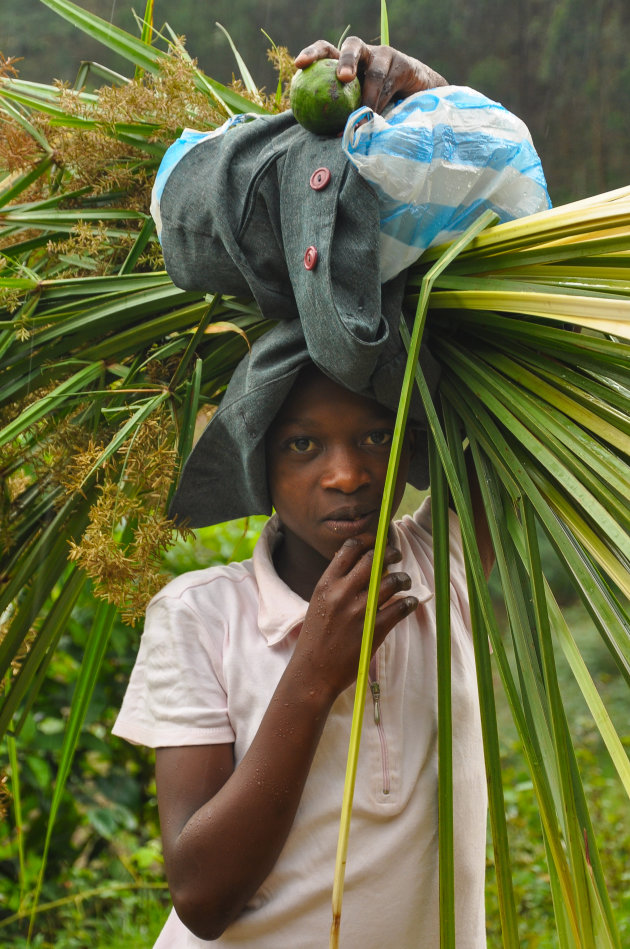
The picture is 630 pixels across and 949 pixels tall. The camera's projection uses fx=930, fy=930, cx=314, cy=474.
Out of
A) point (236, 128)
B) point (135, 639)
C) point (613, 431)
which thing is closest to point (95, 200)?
point (236, 128)

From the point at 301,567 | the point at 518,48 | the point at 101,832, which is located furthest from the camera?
the point at 518,48

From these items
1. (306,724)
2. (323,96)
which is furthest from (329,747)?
(323,96)

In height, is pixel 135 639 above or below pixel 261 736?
below

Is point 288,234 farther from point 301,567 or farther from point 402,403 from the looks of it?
point 301,567

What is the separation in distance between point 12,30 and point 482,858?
7.10 feet

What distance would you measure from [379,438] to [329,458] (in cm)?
6

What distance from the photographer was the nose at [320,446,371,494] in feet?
2.93

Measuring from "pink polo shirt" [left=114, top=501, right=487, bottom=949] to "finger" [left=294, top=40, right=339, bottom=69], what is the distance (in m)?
0.52

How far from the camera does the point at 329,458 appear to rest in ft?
3.01

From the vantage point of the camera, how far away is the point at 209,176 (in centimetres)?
88

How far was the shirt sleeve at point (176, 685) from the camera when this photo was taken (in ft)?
3.05

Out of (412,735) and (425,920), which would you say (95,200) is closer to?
(412,735)

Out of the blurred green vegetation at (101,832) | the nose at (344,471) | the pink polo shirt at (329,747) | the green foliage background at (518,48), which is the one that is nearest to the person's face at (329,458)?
the nose at (344,471)

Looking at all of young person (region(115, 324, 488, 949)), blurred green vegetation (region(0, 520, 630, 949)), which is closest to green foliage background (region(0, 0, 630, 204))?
blurred green vegetation (region(0, 520, 630, 949))
